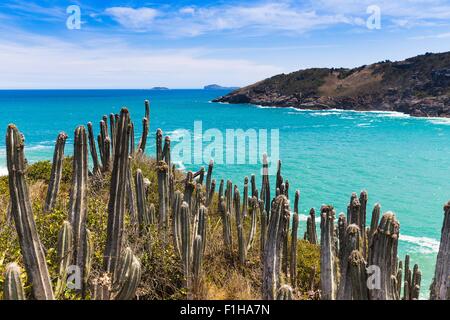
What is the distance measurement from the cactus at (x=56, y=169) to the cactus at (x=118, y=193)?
2.22 metres

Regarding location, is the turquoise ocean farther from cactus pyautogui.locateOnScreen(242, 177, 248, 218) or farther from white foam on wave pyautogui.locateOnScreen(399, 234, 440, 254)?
cactus pyautogui.locateOnScreen(242, 177, 248, 218)

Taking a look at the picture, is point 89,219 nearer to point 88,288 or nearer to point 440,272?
point 88,288

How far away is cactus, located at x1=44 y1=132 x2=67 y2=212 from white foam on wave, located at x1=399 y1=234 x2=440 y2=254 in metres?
16.8

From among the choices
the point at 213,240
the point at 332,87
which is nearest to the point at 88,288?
the point at 213,240

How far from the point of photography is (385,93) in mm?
106812

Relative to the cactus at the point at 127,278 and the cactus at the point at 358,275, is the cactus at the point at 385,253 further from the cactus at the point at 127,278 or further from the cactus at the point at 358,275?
the cactus at the point at 127,278

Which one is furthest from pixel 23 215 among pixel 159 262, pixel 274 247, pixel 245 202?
pixel 245 202

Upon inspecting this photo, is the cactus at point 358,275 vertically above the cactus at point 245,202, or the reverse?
the cactus at point 358,275

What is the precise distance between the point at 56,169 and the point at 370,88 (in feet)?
385

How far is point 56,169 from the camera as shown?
707 cm

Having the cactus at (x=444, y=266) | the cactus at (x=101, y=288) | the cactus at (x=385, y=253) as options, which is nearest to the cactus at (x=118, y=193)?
the cactus at (x=101, y=288)

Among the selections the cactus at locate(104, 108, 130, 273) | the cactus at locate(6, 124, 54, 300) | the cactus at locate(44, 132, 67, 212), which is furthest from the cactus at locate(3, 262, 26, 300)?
the cactus at locate(44, 132, 67, 212)

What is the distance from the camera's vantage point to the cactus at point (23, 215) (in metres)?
4.25
